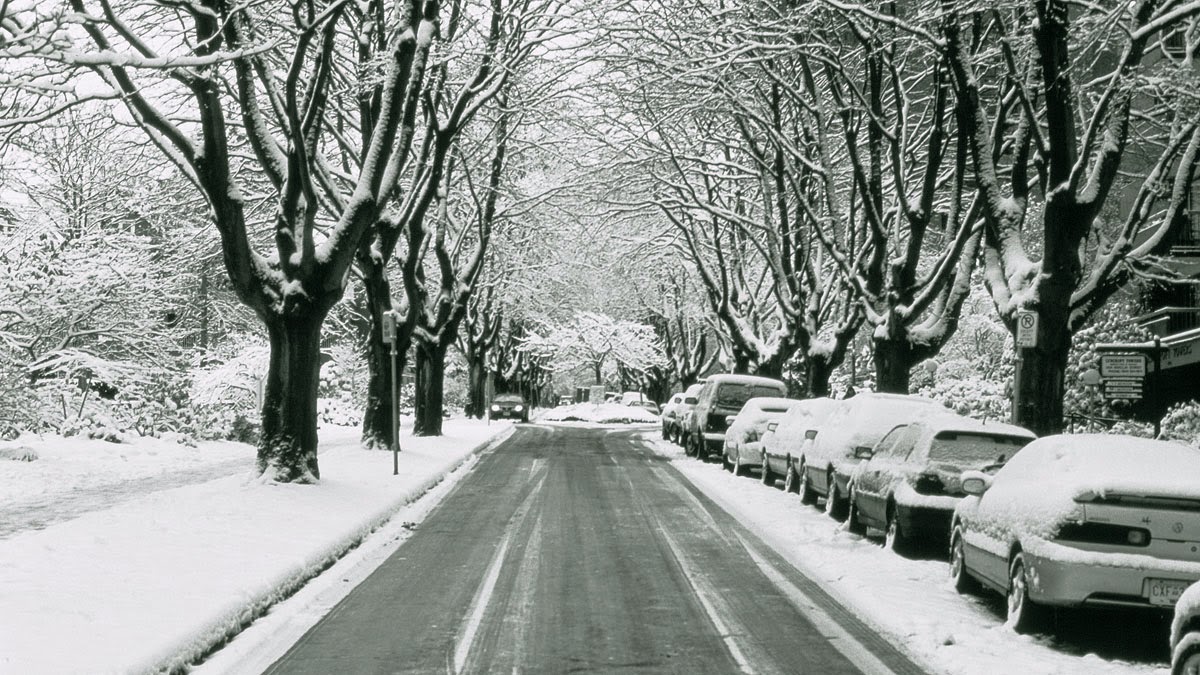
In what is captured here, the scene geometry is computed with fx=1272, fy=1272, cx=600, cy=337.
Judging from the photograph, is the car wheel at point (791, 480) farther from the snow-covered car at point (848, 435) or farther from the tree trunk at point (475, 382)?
the tree trunk at point (475, 382)

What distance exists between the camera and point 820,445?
17.3 m

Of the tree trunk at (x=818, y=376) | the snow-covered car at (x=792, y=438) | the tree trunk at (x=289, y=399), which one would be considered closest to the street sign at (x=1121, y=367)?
the snow-covered car at (x=792, y=438)

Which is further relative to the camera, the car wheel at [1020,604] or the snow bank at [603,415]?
the snow bank at [603,415]

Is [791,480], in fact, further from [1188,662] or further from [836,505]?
[1188,662]

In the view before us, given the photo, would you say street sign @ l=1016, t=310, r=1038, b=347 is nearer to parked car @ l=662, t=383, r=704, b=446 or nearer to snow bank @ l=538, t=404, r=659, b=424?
parked car @ l=662, t=383, r=704, b=446

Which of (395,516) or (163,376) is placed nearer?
(395,516)

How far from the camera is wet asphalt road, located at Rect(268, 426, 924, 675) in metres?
7.88

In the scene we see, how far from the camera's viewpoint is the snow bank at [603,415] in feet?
212

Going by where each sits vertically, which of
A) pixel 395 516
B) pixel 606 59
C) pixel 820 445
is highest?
pixel 606 59

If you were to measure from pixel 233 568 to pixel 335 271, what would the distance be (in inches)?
297

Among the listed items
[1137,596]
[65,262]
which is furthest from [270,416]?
[65,262]

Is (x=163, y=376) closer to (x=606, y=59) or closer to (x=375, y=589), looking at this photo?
(x=606, y=59)

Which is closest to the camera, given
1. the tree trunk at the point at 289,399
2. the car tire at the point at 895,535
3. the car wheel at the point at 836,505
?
the car tire at the point at 895,535

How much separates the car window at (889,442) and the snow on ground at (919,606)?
3.27 ft
